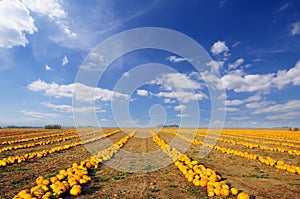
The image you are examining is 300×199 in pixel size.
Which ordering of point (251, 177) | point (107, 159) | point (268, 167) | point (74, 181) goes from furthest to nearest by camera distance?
1. point (107, 159)
2. point (268, 167)
3. point (251, 177)
4. point (74, 181)

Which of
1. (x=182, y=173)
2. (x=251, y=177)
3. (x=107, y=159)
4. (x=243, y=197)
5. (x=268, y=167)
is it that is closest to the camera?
(x=243, y=197)

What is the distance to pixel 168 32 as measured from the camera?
17500mm

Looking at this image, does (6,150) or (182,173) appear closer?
(182,173)

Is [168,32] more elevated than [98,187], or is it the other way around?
[168,32]

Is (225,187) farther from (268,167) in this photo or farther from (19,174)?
(19,174)

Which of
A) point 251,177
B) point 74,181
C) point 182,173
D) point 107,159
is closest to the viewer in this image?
point 74,181

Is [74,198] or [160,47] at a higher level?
[160,47]

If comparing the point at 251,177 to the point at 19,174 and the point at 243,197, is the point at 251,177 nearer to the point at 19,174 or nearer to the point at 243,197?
the point at 243,197

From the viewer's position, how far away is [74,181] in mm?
8406

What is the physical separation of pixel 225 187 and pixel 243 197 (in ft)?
2.68

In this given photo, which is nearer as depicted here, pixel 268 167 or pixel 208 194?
pixel 208 194

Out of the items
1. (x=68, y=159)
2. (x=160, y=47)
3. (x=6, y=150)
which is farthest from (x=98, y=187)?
(x=6, y=150)

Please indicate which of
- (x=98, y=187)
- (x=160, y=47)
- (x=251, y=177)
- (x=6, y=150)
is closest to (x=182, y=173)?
(x=251, y=177)

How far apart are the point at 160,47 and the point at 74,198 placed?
485 inches
